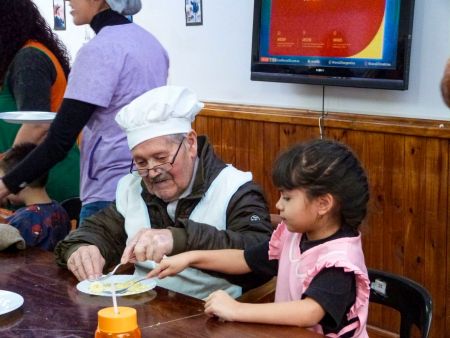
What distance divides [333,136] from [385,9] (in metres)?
0.66

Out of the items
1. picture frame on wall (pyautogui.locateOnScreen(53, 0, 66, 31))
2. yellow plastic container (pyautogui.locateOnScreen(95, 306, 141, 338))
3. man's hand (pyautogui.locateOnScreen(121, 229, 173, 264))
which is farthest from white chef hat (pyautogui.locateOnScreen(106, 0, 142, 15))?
picture frame on wall (pyautogui.locateOnScreen(53, 0, 66, 31))

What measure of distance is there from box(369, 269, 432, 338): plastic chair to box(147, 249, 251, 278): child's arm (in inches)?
13.7

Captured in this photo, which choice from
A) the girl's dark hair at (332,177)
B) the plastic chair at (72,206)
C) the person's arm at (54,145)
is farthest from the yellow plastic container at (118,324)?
the plastic chair at (72,206)

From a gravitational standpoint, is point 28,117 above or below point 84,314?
→ above

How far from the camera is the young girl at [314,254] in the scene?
1.52 metres

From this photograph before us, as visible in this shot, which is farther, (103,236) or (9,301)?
(103,236)

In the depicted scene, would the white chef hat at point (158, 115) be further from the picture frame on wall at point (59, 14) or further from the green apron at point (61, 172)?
the picture frame on wall at point (59, 14)

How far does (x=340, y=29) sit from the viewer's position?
327cm

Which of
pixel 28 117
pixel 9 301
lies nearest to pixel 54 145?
pixel 28 117

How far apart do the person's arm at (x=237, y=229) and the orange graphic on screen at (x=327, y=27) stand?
140 cm

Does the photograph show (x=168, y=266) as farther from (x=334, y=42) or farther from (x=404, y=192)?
(x=334, y=42)

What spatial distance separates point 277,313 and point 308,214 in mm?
270

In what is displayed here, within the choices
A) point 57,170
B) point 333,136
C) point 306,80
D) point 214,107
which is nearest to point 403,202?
point 333,136

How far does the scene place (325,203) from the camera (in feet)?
5.44
